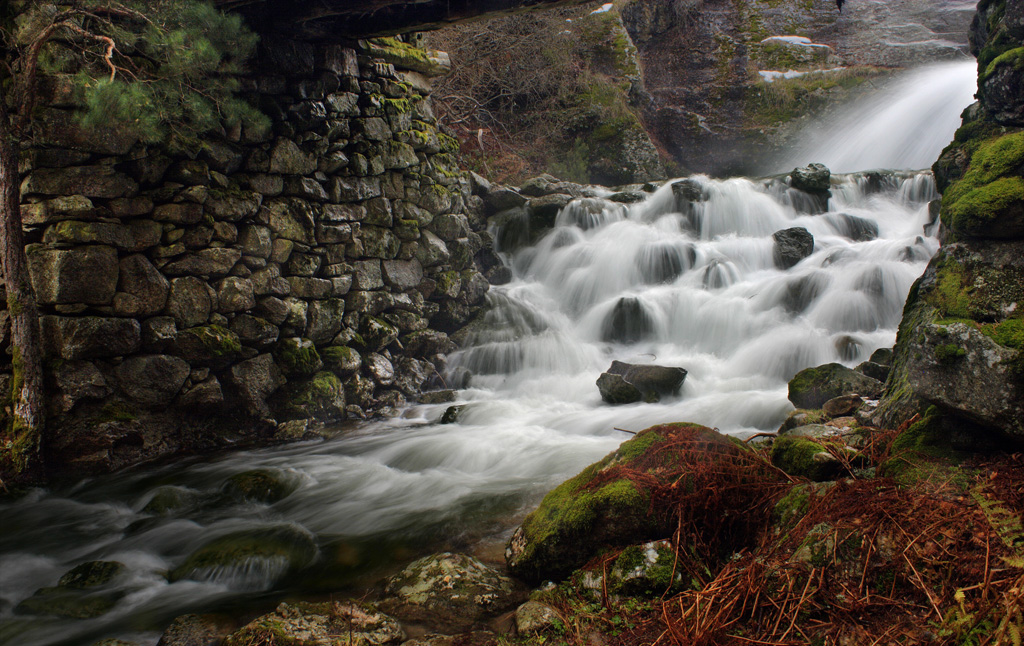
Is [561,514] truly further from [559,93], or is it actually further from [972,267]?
[559,93]

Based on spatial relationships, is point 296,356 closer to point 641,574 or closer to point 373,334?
point 373,334

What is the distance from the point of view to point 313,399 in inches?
294

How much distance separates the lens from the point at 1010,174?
13.5 ft

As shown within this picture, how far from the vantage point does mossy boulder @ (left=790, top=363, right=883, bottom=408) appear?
18.5ft

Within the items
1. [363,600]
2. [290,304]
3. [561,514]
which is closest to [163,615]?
[363,600]

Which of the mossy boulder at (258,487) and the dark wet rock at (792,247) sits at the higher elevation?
the dark wet rock at (792,247)

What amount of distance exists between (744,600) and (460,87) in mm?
15504

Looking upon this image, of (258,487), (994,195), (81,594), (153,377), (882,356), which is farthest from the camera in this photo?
(882,356)

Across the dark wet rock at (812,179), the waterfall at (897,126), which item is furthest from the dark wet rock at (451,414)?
the waterfall at (897,126)

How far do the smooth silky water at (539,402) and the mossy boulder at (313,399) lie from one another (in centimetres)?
45

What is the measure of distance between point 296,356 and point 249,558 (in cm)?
359

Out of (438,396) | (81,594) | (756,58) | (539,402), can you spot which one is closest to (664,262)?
(539,402)

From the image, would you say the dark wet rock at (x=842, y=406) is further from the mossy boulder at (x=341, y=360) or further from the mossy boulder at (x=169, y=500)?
the mossy boulder at (x=169, y=500)

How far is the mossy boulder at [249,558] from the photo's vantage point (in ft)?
13.3
